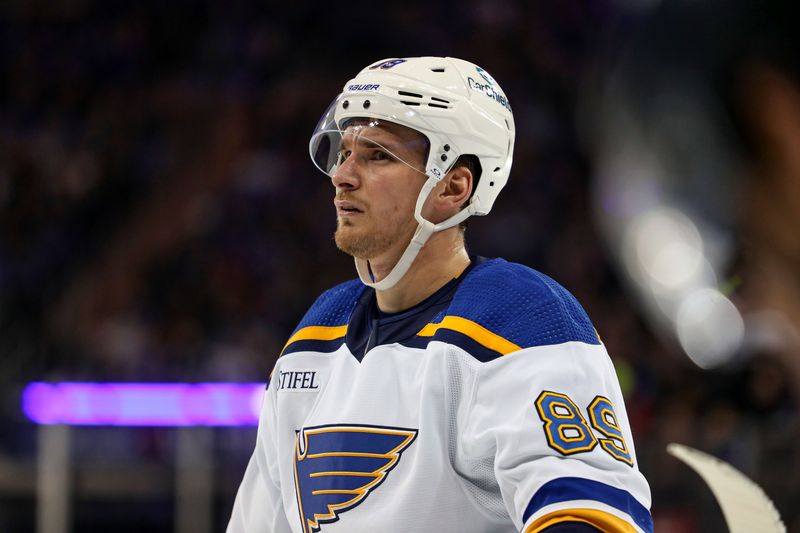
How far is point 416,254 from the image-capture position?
225cm

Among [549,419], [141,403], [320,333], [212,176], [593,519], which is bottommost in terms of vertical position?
[593,519]

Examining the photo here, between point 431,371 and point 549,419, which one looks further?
point 431,371

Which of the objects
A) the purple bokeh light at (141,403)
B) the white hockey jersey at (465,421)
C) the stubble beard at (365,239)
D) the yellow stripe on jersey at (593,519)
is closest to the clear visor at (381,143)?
the stubble beard at (365,239)

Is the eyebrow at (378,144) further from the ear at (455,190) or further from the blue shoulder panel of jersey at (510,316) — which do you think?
the blue shoulder panel of jersey at (510,316)

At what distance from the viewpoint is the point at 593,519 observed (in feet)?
5.75

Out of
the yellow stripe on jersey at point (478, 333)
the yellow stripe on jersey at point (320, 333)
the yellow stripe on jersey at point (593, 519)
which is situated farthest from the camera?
the yellow stripe on jersey at point (320, 333)

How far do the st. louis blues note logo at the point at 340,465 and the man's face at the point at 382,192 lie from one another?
0.38 metres

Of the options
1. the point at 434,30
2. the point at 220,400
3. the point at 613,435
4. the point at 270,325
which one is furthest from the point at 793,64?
the point at 434,30

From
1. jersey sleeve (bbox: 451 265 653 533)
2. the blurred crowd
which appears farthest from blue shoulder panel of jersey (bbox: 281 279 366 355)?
the blurred crowd

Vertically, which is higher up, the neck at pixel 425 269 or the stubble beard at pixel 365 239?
the stubble beard at pixel 365 239

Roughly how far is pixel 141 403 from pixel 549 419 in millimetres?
4571

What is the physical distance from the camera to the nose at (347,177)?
2.27 m

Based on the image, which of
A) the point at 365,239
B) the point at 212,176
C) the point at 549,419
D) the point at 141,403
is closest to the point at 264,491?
the point at 365,239

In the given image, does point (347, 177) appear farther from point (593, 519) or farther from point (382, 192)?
point (593, 519)
